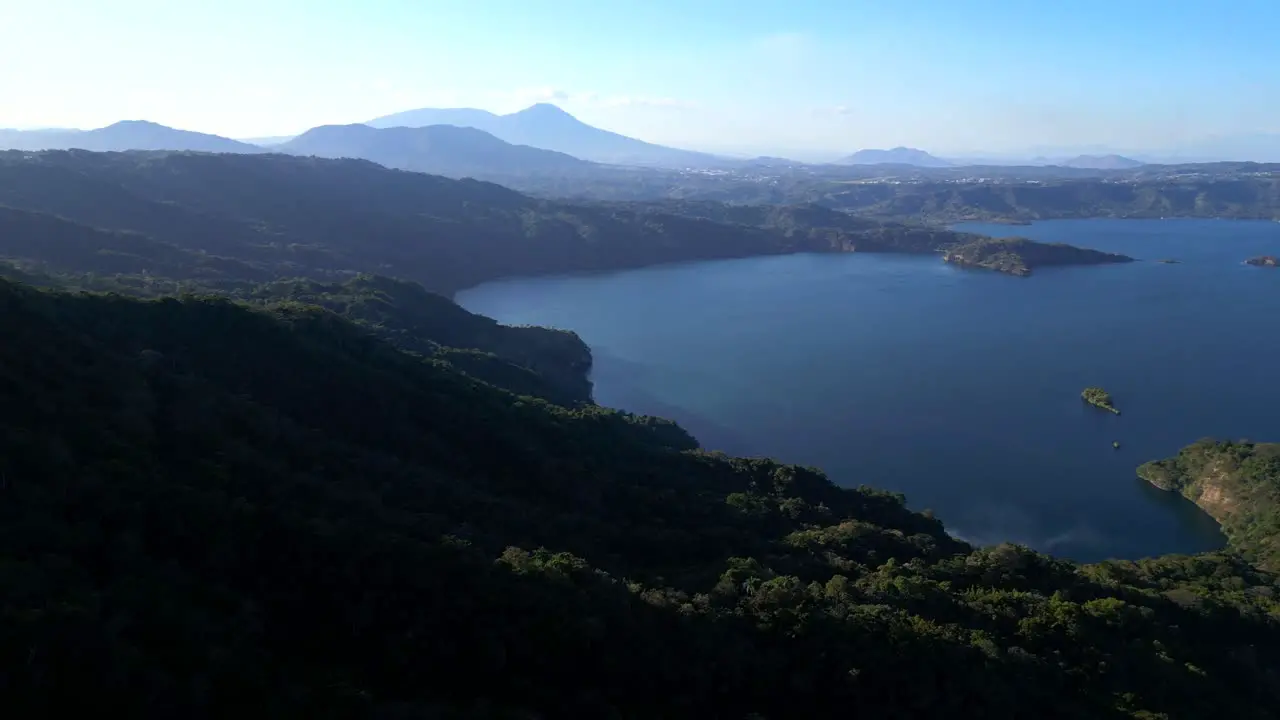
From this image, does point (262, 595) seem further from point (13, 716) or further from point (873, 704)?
point (873, 704)

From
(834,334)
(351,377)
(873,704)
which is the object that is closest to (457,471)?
(351,377)

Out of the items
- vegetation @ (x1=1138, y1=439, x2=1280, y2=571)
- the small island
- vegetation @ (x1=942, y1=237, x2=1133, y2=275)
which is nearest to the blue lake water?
the small island

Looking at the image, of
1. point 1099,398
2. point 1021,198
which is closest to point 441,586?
point 1099,398

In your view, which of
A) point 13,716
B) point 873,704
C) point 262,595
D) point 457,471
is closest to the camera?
point 13,716

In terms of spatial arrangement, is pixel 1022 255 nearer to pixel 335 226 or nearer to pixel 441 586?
pixel 335 226

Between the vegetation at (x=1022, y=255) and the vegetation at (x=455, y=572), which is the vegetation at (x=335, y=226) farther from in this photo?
the vegetation at (x=455, y=572)

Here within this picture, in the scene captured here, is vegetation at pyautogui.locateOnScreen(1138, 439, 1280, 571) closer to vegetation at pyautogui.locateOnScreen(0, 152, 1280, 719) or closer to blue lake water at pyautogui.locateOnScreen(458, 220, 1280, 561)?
blue lake water at pyautogui.locateOnScreen(458, 220, 1280, 561)
